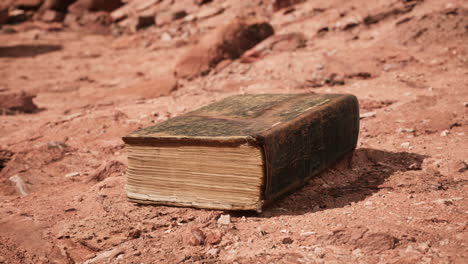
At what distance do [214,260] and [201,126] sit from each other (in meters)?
0.68

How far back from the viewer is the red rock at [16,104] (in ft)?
15.3

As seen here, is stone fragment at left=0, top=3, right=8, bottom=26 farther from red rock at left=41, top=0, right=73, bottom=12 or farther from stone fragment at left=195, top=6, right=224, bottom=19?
stone fragment at left=195, top=6, right=224, bottom=19

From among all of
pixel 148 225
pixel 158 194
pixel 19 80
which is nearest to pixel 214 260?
pixel 148 225

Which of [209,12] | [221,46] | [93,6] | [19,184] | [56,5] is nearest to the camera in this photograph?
[19,184]

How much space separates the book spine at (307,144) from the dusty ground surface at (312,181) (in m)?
0.12

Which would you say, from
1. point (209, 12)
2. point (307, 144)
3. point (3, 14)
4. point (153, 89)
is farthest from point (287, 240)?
point (3, 14)

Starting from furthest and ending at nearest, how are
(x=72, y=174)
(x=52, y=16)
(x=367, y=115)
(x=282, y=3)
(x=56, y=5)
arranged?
(x=56, y=5), (x=52, y=16), (x=282, y=3), (x=367, y=115), (x=72, y=174)

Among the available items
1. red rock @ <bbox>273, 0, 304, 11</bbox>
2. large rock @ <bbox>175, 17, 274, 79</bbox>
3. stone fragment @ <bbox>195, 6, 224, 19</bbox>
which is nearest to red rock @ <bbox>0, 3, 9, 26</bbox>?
stone fragment @ <bbox>195, 6, 224, 19</bbox>

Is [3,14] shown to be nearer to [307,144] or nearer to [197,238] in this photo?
[307,144]

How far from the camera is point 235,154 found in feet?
6.71

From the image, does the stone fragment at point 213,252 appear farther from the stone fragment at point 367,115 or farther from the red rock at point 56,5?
the red rock at point 56,5

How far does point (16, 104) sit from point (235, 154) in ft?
11.1

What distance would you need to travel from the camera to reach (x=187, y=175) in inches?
86.0

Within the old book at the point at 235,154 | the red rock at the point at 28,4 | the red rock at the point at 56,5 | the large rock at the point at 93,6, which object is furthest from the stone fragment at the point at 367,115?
the red rock at the point at 28,4
